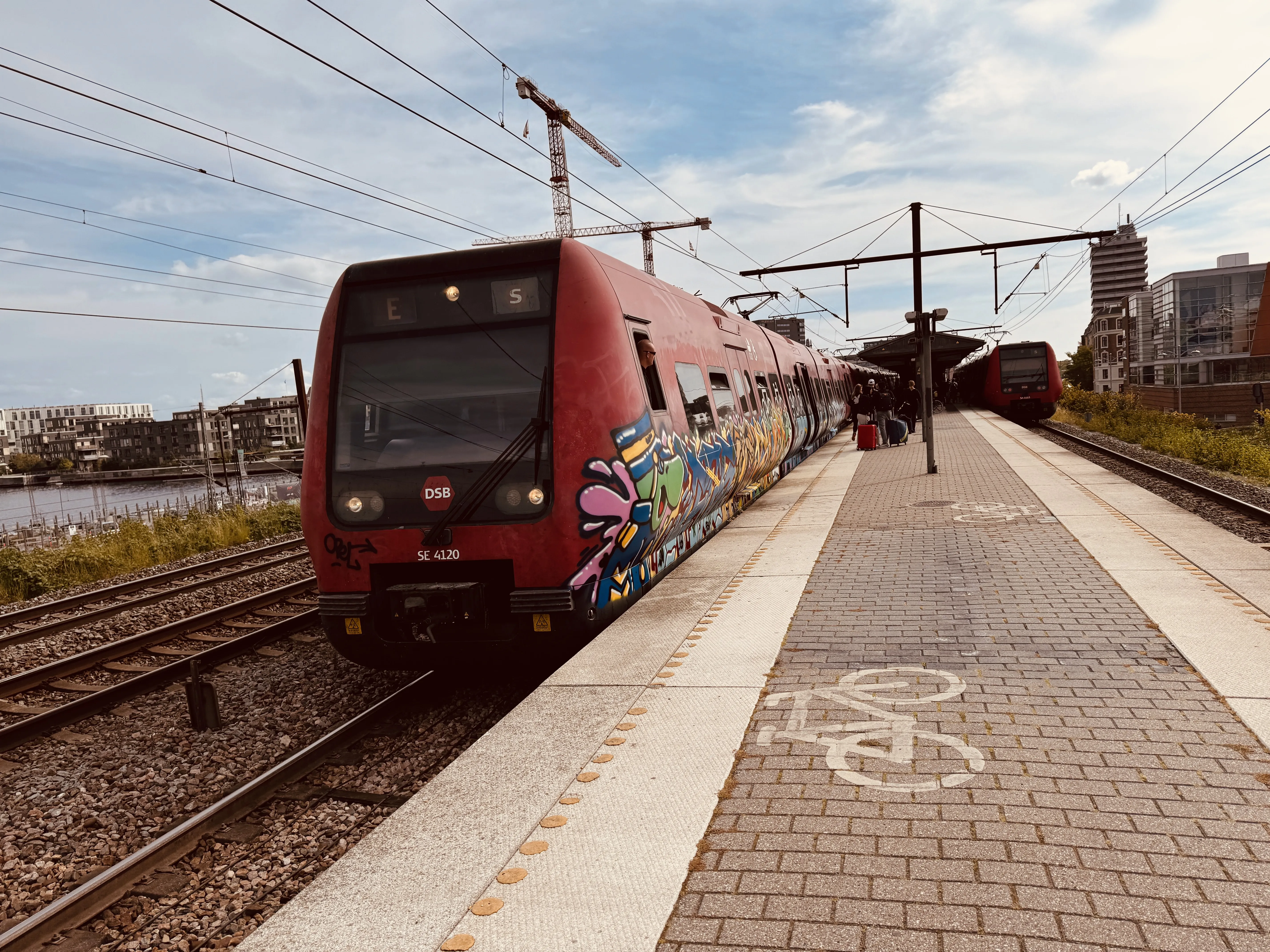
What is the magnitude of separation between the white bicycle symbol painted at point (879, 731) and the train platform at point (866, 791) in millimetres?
17

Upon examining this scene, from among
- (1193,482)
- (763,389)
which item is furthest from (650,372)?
(1193,482)

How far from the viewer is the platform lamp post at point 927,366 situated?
46.6ft

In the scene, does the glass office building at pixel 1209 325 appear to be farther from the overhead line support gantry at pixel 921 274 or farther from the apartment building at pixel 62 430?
the apartment building at pixel 62 430

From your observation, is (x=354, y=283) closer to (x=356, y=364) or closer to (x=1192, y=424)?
(x=356, y=364)

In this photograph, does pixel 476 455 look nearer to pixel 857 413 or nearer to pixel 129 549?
pixel 129 549

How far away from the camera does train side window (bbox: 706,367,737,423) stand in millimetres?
9242

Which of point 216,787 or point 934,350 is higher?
point 934,350

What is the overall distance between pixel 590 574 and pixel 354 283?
8.85 feet

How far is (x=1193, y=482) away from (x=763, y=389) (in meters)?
6.90

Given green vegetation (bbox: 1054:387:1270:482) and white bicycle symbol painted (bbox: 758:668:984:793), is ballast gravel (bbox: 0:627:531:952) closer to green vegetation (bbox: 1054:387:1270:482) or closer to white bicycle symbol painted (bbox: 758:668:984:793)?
white bicycle symbol painted (bbox: 758:668:984:793)

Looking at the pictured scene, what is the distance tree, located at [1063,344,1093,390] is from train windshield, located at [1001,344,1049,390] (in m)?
105

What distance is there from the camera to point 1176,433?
848 inches

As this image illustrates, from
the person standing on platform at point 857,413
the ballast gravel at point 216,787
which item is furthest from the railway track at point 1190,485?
the ballast gravel at point 216,787

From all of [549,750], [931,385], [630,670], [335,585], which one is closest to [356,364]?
[335,585]
